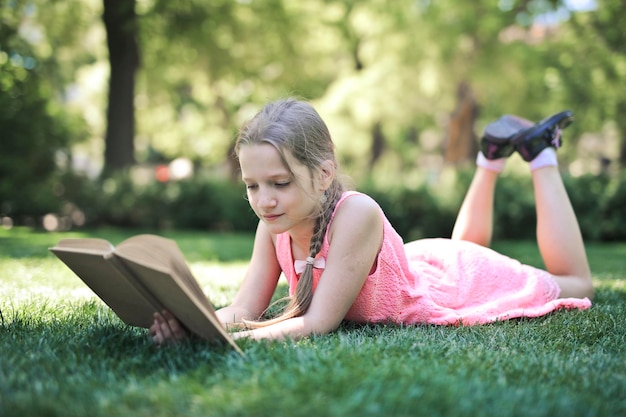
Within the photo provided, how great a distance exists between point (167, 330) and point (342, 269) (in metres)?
0.85

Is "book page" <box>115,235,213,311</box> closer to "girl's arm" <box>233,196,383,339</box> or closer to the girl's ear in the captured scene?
"girl's arm" <box>233,196,383,339</box>

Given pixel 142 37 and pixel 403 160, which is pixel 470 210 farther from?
pixel 403 160

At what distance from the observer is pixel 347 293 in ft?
9.77

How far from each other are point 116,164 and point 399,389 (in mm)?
13569

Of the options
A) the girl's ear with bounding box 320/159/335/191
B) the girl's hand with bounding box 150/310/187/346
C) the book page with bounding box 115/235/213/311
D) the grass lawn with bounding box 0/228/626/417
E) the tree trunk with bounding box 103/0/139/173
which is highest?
→ the tree trunk with bounding box 103/0/139/173

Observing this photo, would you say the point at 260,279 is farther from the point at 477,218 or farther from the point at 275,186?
the point at 477,218

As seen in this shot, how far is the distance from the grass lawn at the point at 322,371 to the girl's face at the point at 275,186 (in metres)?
0.59

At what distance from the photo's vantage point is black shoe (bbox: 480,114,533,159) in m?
4.75

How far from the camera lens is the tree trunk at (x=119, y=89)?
46.2 feet

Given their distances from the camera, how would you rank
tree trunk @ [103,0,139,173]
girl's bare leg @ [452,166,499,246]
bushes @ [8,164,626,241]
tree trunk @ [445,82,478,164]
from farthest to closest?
tree trunk @ [445,82,478,164] < tree trunk @ [103,0,139,173] < bushes @ [8,164,626,241] < girl's bare leg @ [452,166,499,246]

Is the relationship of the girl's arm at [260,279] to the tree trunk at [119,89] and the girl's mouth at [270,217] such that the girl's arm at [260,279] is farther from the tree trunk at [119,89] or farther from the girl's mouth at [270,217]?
the tree trunk at [119,89]

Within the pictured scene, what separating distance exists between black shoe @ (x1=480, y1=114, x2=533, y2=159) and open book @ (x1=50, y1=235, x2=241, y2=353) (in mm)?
3091

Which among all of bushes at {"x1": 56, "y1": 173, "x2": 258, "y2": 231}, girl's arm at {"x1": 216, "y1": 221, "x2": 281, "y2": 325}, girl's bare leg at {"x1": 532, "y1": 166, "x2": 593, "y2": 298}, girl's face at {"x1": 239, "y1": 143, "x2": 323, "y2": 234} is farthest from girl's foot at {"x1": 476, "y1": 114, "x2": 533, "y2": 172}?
bushes at {"x1": 56, "y1": 173, "x2": 258, "y2": 231}

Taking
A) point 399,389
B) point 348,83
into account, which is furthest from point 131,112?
point 399,389
